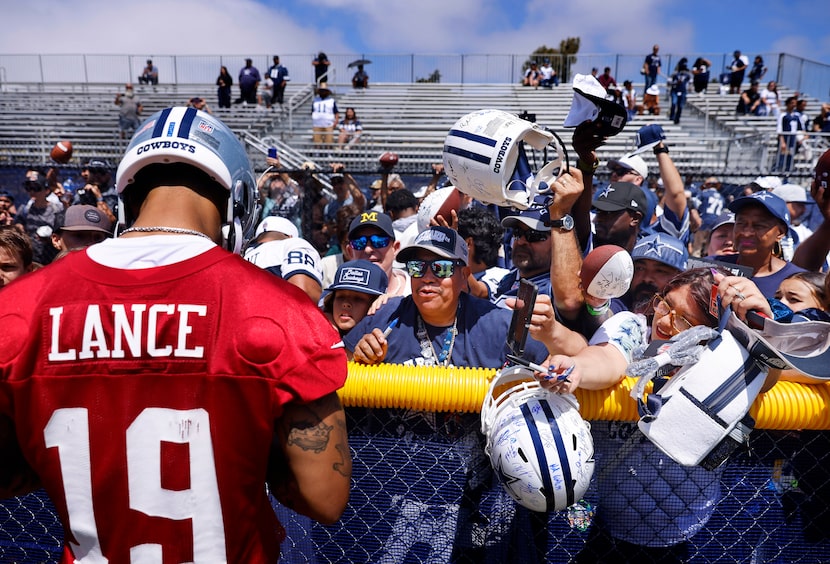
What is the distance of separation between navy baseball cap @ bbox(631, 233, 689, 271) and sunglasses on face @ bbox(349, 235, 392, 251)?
170cm

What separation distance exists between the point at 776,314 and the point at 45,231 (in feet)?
23.2

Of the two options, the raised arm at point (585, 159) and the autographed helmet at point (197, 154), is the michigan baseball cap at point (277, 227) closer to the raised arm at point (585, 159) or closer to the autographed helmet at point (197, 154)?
the raised arm at point (585, 159)

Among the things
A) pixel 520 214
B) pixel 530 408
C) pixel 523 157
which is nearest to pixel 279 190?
pixel 520 214

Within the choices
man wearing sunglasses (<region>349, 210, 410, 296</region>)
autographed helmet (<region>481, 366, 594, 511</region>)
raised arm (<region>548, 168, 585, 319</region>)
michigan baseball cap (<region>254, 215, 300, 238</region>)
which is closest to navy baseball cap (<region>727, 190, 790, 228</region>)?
raised arm (<region>548, 168, 585, 319</region>)

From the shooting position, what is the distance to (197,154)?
144 centimetres

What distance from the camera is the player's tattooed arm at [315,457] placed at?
4.54ft

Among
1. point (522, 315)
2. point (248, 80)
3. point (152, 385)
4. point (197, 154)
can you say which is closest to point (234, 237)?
point (197, 154)

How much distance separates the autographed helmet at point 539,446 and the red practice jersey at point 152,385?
72cm

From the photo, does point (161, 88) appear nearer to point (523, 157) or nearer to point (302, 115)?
point (302, 115)

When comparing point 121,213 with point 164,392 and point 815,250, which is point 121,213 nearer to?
point 164,392

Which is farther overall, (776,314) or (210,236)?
(776,314)

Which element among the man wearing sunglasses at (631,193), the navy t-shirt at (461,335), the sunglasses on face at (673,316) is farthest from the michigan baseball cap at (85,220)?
the sunglasses on face at (673,316)

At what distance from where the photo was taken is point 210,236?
4.91 ft

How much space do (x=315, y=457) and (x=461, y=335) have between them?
62.7 inches
